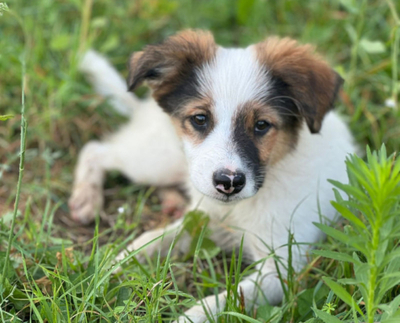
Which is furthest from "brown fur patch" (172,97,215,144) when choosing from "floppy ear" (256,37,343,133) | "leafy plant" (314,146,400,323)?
"leafy plant" (314,146,400,323)

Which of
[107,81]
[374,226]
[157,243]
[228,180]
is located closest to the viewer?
[374,226]

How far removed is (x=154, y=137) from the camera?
4520mm

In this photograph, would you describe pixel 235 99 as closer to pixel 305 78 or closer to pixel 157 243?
pixel 305 78

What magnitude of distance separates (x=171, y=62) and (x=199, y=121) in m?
0.41

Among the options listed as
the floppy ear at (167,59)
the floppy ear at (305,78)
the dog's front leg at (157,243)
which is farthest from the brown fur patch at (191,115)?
the dog's front leg at (157,243)

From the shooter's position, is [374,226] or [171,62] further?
[171,62]

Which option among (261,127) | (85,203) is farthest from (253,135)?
(85,203)

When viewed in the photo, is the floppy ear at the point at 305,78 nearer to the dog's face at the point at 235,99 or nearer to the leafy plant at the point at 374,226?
the dog's face at the point at 235,99

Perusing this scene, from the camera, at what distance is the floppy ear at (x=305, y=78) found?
3.10 metres

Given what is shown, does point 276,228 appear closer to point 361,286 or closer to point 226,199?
point 226,199

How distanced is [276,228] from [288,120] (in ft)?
2.19

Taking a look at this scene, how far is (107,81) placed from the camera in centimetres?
483

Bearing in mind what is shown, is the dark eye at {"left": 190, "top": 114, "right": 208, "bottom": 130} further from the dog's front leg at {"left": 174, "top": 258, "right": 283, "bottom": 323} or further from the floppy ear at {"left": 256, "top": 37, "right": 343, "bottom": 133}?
the dog's front leg at {"left": 174, "top": 258, "right": 283, "bottom": 323}

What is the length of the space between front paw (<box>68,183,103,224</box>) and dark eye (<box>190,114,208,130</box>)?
129cm
